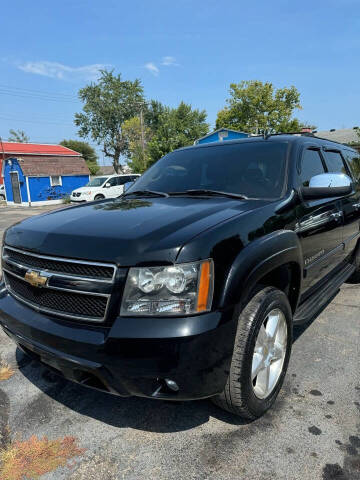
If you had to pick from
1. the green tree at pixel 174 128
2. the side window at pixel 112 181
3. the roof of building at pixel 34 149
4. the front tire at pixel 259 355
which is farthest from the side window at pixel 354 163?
the roof of building at pixel 34 149

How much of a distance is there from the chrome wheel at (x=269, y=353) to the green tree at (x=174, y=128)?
3105 cm

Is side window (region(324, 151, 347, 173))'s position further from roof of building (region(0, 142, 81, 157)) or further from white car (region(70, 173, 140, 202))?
roof of building (region(0, 142, 81, 157))

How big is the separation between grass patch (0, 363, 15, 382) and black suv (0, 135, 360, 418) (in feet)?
2.68

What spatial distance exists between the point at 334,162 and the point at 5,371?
149 inches

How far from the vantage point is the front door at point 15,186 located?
24580mm

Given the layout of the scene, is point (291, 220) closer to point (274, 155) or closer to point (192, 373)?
point (274, 155)

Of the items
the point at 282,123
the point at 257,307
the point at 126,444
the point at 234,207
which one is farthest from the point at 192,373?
the point at 282,123

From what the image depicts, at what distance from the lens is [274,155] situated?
282 centimetres

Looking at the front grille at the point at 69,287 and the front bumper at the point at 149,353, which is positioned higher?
the front grille at the point at 69,287

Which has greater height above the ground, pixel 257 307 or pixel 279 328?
pixel 257 307

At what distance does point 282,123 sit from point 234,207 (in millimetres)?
40261

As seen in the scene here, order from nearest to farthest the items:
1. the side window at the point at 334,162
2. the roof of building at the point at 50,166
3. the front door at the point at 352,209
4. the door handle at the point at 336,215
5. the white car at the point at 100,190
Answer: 1. the door handle at the point at 336,215
2. the side window at the point at 334,162
3. the front door at the point at 352,209
4. the white car at the point at 100,190
5. the roof of building at the point at 50,166

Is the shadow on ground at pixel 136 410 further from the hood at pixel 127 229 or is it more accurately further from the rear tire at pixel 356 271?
the rear tire at pixel 356 271

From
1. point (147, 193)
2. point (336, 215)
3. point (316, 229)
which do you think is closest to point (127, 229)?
point (147, 193)
